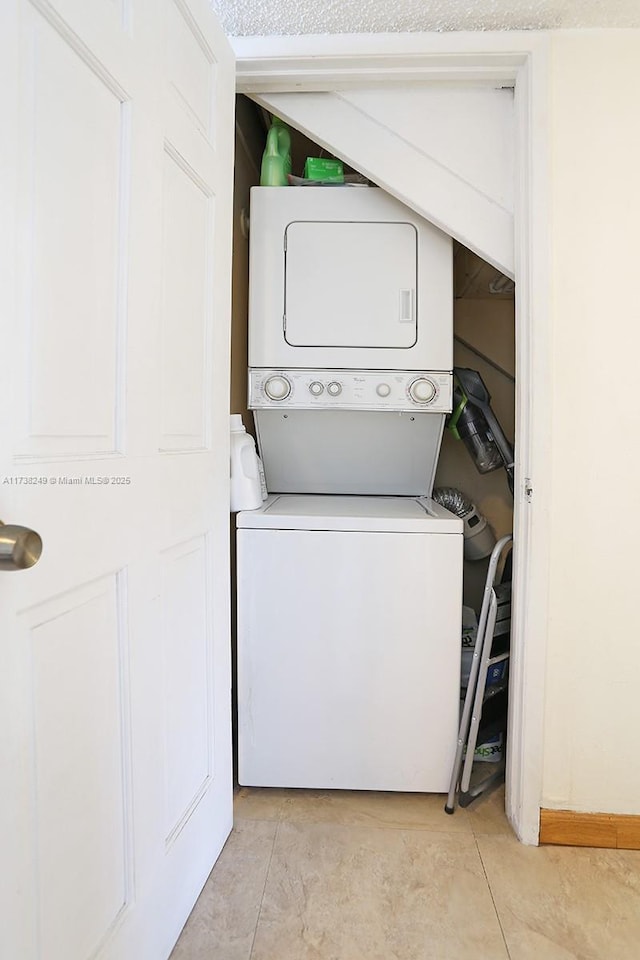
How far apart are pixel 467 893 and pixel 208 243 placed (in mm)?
1648

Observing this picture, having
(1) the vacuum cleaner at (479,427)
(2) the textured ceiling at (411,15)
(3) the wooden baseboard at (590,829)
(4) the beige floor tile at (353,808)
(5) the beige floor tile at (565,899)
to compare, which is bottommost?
(5) the beige floor tile at (565,899)

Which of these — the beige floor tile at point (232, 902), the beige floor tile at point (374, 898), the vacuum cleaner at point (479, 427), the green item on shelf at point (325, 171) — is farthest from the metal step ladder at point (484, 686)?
the green item on shelf at point (325, 171)

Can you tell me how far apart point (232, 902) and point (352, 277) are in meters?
1.73

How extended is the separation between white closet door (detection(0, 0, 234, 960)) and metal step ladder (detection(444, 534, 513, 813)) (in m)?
0.73

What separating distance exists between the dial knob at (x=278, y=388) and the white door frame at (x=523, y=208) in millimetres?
715

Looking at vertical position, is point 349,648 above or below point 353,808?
above

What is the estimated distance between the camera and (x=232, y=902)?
139 cm

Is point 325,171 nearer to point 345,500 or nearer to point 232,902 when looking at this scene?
point 345,500

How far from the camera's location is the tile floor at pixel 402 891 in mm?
1276

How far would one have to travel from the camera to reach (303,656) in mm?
1780

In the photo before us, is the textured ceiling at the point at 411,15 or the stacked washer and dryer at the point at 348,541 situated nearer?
the textured ceiling at the point at 411,15

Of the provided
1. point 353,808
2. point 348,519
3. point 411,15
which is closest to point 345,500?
point 348,519

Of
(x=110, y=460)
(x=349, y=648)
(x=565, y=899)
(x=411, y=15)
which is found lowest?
(x=565, y=899)

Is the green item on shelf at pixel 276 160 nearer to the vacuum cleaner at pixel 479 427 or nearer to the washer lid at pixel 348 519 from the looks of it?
the vacuum cleaner at pixel 479 427
